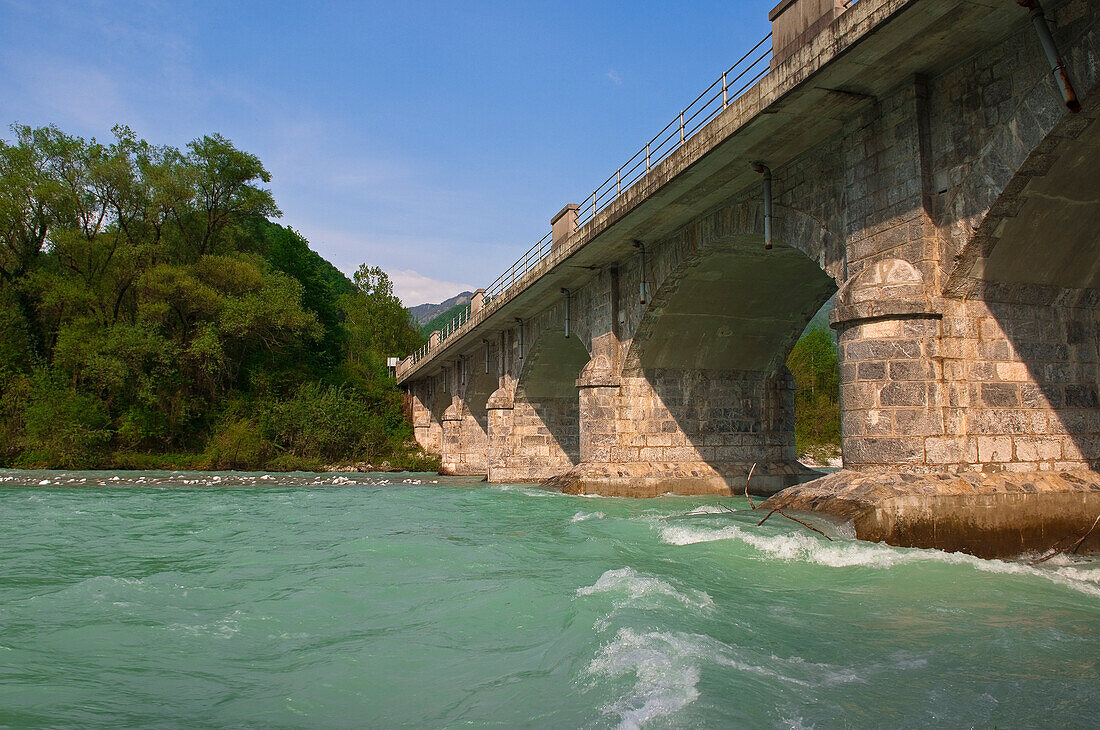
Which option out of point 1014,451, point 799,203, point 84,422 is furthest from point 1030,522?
point 84,422

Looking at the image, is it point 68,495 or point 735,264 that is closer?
point 735,264

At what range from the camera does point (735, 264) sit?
15.9m

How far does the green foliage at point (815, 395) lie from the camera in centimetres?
4403

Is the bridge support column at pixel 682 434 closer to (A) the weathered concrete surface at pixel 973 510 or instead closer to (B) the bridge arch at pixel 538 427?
(B) the bridge arch at pixel 538 427

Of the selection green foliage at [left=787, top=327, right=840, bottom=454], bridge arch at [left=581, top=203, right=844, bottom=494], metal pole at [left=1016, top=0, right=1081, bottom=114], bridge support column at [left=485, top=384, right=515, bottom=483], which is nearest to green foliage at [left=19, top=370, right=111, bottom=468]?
bridge support column at [left=485, top=384, right=515, bottom=483]

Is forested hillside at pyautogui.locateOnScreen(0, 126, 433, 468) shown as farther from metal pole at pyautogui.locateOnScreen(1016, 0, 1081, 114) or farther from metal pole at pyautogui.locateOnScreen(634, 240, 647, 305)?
metal pole at pyautogui.locateOnScreen(1016, 0, 1081, 114)

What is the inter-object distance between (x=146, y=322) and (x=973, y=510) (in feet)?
112

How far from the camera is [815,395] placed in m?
48.6

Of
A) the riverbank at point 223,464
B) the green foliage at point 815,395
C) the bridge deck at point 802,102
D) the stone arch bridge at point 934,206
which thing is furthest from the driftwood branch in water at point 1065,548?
the green foliage at point 815,395

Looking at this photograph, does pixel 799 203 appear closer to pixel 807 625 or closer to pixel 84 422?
pixel 807 625

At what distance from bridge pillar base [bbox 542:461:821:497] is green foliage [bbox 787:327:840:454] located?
23.3 meters

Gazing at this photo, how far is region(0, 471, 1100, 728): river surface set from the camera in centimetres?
419

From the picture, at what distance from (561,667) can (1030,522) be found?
6471mm

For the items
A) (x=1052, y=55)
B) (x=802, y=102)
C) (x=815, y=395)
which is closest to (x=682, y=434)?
(x=802, y=102)
